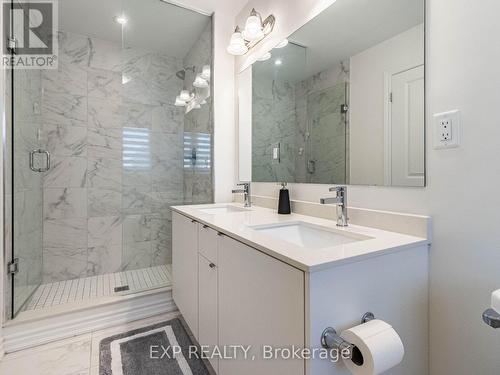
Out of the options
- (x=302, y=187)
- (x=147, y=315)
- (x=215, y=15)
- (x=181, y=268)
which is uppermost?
(x=215, y=15)

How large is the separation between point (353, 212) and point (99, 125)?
2.30 m

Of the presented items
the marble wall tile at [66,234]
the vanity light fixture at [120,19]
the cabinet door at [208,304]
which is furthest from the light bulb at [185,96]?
the cabinet door at [208,304]

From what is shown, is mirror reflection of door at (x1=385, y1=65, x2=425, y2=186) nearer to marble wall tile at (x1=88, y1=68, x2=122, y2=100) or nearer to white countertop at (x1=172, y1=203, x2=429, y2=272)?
white countertop at (x1=172, y1=203, x2=429, y2=272)

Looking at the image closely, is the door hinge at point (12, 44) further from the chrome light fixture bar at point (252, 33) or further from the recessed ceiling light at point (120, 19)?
the chrome light fixture bar at point (252, 33)

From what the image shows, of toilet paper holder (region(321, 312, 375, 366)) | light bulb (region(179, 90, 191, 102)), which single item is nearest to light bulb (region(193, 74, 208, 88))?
light bulb (region(179, 90, 191, 102))

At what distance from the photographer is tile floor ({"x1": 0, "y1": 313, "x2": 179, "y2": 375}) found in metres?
1.27

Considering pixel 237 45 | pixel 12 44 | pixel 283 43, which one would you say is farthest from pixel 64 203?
pixel 283 43

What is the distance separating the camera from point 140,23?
6.82 ft

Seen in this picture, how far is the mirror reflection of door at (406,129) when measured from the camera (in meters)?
0.90

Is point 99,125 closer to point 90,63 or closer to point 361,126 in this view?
point 90,63

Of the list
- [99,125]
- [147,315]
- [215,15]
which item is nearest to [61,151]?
[99,125]

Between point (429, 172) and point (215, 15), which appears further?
point (215, 15)

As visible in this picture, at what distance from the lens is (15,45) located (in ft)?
5.19

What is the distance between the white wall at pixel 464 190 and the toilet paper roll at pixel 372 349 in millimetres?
344
